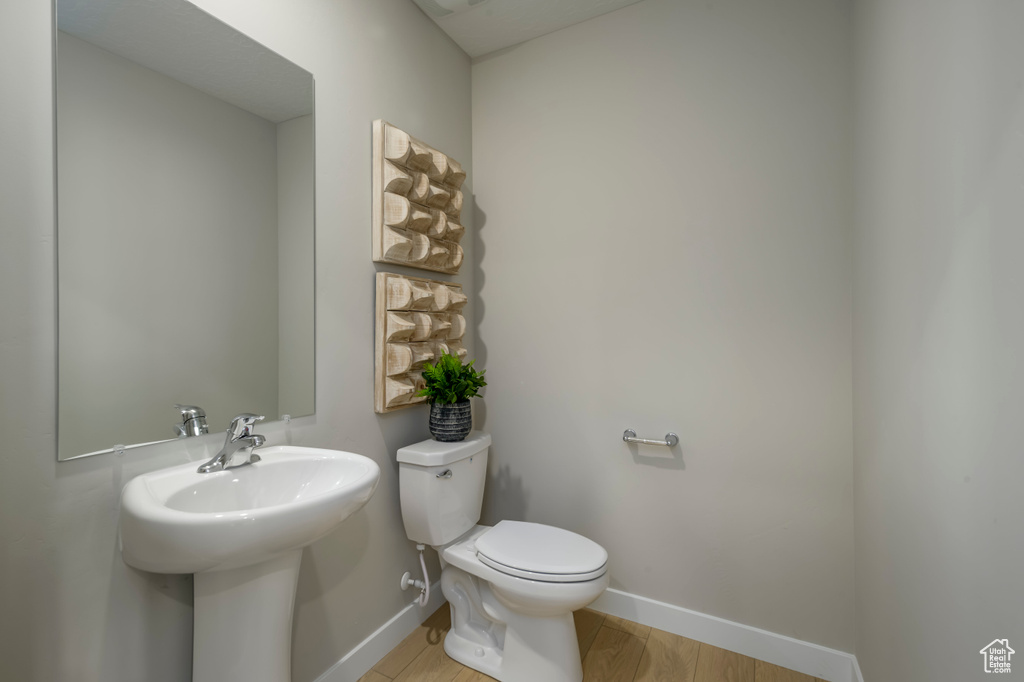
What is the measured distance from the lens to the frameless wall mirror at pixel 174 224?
39.1 inches

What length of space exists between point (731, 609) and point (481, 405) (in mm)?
1291

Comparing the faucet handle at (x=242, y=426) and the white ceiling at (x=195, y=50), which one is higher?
the white ceiling at (x=195, y=50)

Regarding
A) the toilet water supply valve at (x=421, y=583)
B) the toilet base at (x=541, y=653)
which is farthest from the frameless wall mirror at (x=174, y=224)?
the toilet base at (x=541, y=653)

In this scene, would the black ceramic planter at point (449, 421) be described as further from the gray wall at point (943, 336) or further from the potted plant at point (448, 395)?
the gray wall at point (943, 336)

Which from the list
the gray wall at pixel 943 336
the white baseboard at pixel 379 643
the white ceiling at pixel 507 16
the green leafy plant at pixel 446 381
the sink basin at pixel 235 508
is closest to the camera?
the gray wall at pixel 943 336

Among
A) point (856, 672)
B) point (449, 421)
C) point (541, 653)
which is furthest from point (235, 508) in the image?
point (856, 672)

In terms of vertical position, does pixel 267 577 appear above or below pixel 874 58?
below

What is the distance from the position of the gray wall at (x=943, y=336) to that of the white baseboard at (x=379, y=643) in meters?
1.51

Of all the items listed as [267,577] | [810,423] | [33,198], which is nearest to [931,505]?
[810,423]

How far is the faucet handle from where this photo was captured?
3.91 ft

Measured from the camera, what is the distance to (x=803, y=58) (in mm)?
1622

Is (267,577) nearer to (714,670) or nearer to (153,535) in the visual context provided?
(153,535)

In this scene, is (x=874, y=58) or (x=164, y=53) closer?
(x=164, y=53)

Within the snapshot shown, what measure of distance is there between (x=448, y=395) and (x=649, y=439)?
81 cm
